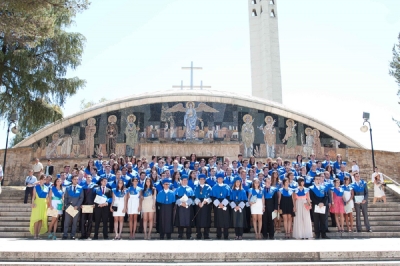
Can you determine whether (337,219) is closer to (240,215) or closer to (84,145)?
(240,215)

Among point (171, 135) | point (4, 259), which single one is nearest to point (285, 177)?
point (4, 259)

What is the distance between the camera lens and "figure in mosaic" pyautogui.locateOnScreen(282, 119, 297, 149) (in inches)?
782

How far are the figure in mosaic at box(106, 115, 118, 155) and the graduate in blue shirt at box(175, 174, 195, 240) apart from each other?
406 inches

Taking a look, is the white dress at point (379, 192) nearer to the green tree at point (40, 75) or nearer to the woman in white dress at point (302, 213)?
the woman in white dress at point (302, 213)

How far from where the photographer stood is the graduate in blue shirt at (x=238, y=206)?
954 centimetres

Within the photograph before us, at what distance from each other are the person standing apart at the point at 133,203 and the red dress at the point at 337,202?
16.9 feet

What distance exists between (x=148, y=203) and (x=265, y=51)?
30.3m

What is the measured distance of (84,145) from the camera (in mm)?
19391

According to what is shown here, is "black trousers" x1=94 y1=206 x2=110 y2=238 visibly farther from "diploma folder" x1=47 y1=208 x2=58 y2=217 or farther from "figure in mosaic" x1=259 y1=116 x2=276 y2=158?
"figure in mosaic" x1=259 y1=116 x2=276 y2=158

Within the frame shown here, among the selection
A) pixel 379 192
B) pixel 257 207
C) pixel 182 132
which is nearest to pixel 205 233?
pixel 257 207

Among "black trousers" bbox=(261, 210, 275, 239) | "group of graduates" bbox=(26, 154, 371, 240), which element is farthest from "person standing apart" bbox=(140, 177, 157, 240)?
"black trousers" bbox=(261, 210, 275, 239)

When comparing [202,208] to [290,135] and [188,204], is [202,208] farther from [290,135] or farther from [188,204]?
[290,135]

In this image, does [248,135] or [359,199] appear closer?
[359,199]

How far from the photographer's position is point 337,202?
33.7ft
